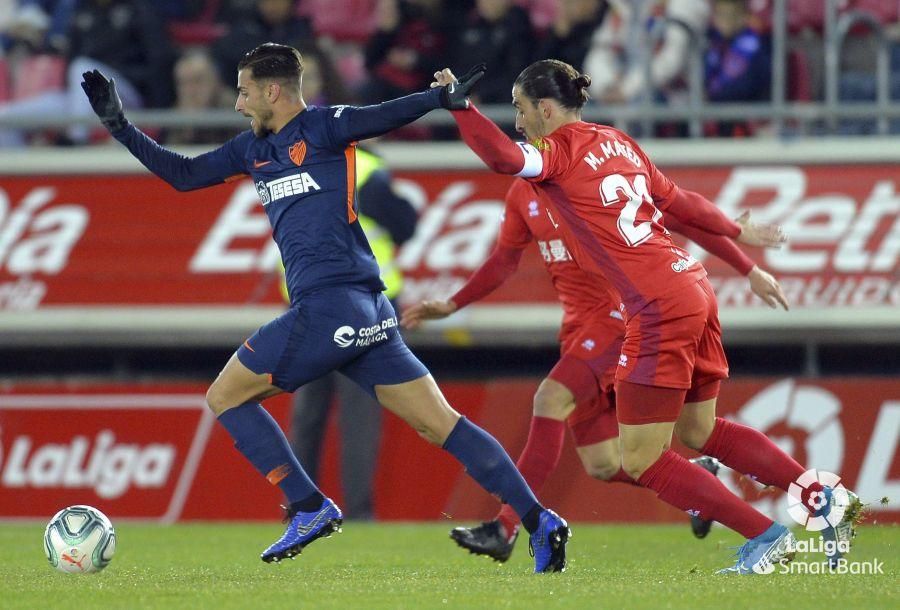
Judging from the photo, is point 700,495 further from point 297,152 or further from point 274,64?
point 274,64

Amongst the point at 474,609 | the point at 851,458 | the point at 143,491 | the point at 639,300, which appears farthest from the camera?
the point at 143,491

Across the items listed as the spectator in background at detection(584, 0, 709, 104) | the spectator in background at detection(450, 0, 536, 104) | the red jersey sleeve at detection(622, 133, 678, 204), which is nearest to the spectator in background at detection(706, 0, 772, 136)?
the spectator in background at detection(584, 0, 709, 104)

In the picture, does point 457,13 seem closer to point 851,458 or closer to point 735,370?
point 735,370

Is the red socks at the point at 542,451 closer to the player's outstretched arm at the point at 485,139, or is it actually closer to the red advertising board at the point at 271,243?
the player's outstretched arm at the point at 485,139

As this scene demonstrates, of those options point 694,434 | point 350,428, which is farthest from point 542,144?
point 350,428

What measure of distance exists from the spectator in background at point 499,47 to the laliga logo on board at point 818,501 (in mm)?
5840

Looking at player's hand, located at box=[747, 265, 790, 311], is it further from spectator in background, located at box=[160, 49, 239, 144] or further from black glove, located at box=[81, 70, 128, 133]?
spectator in background, located at box=[160, 49, 239, 144]

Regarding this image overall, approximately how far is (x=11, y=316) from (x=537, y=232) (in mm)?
5445

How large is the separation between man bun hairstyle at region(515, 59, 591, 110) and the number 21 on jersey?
418mm

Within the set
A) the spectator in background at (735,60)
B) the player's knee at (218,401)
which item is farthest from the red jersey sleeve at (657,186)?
the spectator in background at (735,60)

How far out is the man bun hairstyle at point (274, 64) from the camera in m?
6.77

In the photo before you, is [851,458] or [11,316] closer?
[851,458]

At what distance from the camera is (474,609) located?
17.6 feet

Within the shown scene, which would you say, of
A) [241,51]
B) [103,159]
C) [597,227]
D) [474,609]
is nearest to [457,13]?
[241,51]
